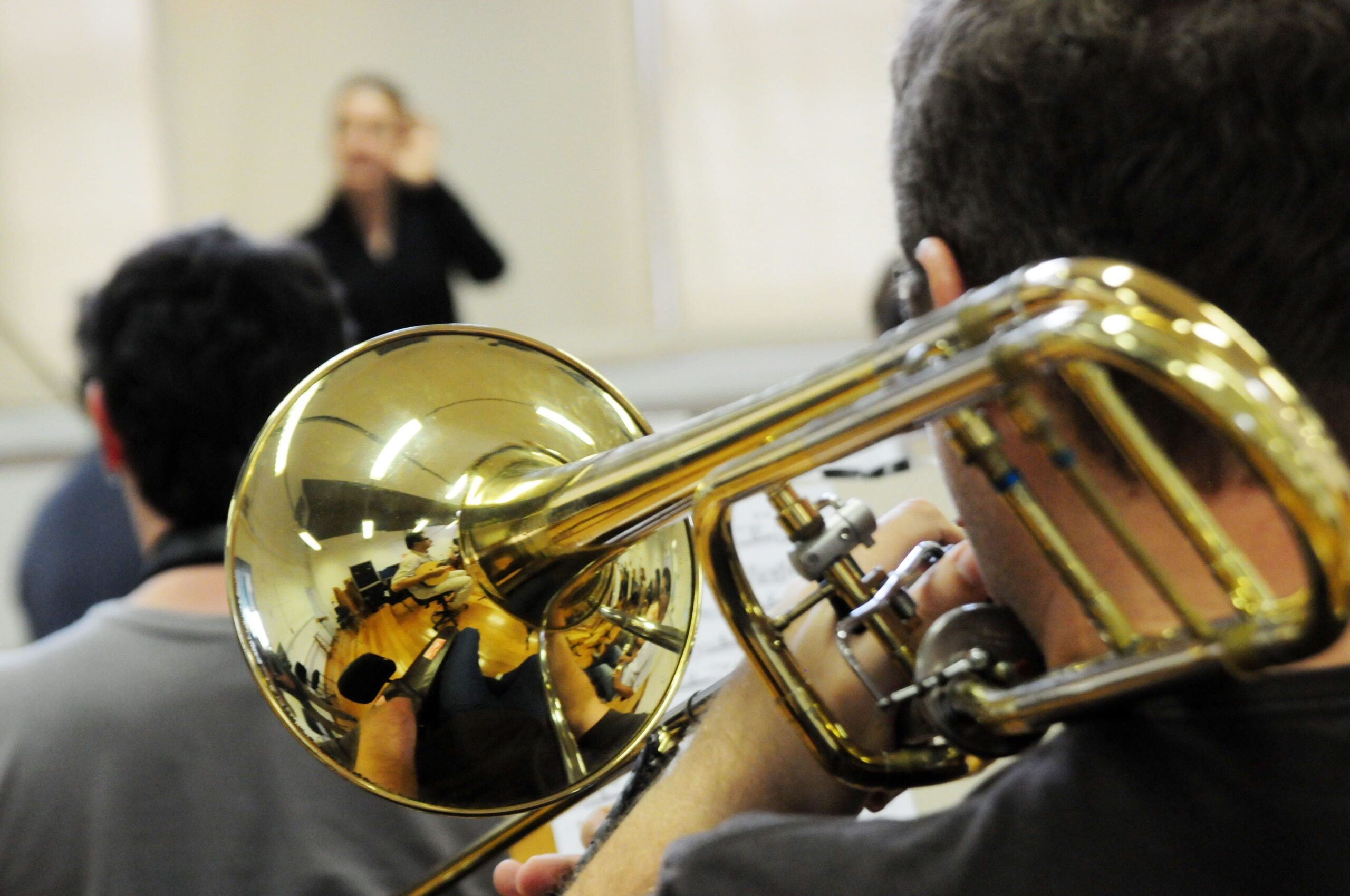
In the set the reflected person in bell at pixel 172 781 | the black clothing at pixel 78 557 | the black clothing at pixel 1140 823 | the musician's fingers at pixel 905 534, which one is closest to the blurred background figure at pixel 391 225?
the black clothing at pixel 78 557

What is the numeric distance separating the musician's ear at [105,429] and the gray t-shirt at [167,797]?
30cm

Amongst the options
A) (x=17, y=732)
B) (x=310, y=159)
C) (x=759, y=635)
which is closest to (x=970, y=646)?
(x=759, y=635)

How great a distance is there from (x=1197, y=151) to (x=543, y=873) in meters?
0.64

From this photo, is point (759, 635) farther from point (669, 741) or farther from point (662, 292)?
point (662, 292)

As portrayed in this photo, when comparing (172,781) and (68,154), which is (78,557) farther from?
(68,154)

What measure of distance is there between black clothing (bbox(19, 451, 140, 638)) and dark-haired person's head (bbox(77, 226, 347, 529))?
53 cm

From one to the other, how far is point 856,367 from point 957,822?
8.8 inches

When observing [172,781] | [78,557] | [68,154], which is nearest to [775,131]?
[68,154]

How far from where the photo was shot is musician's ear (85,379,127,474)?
5.02 feet

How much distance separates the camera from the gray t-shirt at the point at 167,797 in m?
1.27

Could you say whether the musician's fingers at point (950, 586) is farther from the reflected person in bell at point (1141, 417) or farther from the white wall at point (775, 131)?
the white wall at point (775, 131)

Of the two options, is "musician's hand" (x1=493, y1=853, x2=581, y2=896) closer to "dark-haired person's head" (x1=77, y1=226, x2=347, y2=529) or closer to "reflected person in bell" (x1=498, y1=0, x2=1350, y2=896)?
"reflected person in bell" (x1=498, y1=0, x2=1350, y2=896)

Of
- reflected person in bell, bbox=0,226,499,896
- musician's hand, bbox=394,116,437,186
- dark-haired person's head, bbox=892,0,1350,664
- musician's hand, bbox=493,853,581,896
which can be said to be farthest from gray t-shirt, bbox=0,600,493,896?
musician's hand, bbox=394,116,437,186

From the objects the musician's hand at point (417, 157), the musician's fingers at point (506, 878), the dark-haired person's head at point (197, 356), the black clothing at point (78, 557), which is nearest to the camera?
the musician's fingers at point (506, 878)
